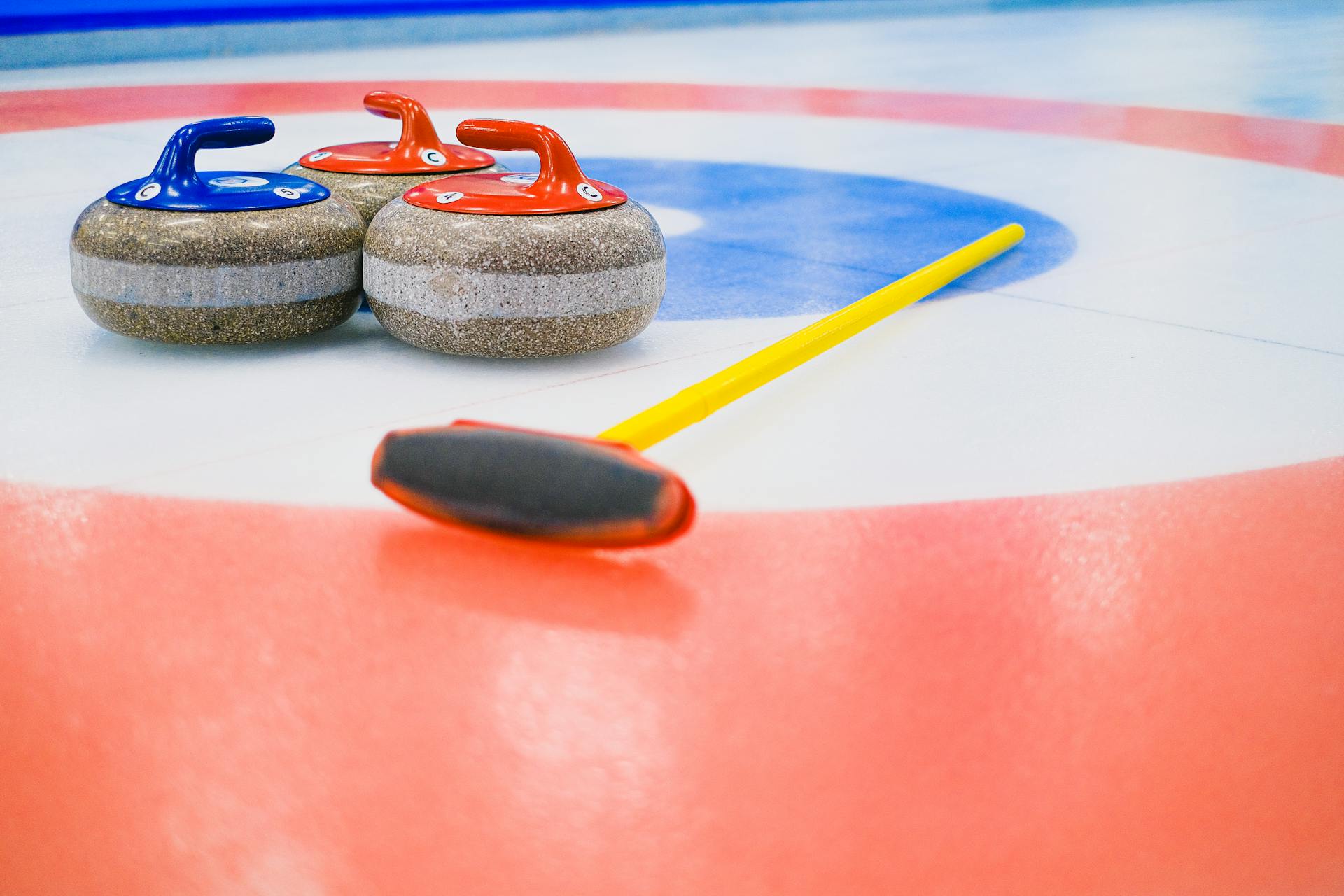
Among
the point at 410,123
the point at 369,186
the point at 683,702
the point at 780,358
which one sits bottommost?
the point at 683,702

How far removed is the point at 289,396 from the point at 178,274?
0.27m

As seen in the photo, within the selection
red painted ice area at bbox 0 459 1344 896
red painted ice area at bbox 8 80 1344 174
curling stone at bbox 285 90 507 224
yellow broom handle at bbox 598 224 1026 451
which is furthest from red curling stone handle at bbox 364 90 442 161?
red painted ice area at bbox 8 80 1344 174

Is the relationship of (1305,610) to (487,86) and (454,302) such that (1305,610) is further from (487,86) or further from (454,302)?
(487,86)

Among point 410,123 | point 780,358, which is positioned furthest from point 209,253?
point 780,358

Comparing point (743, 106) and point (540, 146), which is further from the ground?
point (540, 146)

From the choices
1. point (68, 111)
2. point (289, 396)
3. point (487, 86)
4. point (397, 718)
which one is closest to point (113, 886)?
point (397, 718)

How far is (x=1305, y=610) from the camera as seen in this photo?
134cm

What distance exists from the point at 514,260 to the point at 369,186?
546mm

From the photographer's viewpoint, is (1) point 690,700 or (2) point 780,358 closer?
(1) point 690,700

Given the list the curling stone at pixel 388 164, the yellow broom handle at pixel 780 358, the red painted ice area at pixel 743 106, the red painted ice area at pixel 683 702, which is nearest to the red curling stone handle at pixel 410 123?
the curling stone at pixel 388 164

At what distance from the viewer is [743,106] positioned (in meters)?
5.84

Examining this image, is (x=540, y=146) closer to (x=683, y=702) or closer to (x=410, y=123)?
(x=410, y=123)

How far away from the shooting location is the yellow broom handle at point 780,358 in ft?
5.16

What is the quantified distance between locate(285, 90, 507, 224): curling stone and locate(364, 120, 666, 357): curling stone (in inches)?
10.6
